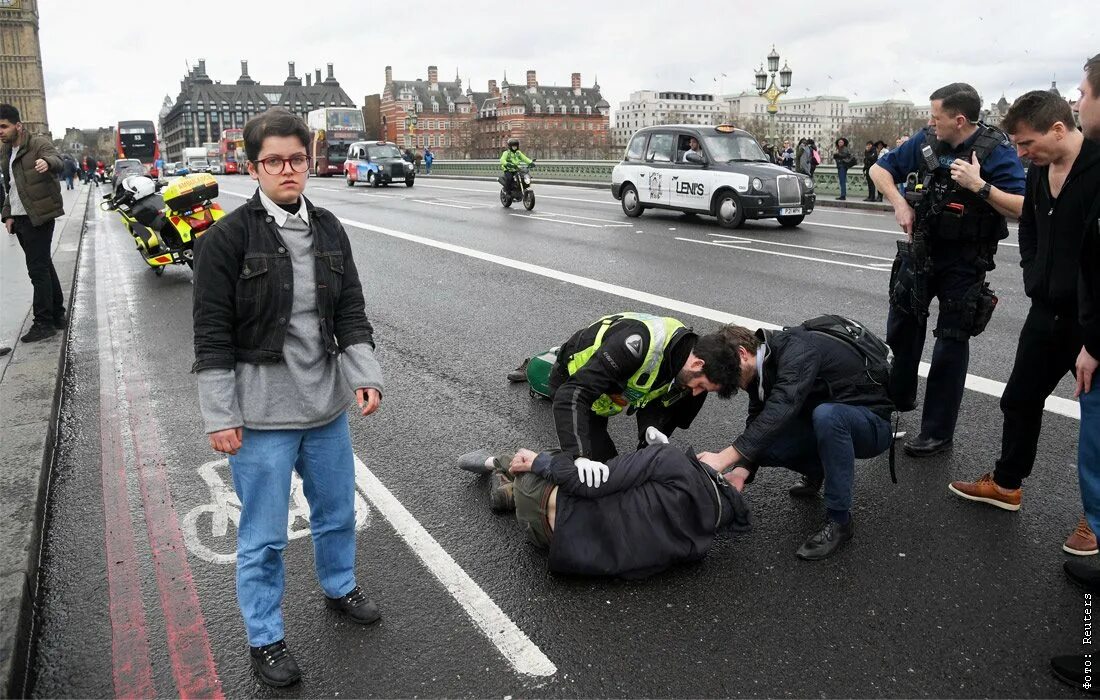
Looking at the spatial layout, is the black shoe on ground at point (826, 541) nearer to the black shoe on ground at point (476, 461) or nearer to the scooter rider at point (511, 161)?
the black shoe on ground at point (476, 461)

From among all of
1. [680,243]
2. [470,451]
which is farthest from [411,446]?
[680,243]

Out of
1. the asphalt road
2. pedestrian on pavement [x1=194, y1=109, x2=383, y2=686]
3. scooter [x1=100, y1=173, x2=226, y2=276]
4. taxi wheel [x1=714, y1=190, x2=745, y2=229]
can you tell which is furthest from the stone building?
pedestrian on pavement [x1=194, y1=109, x2=383, y2=686]

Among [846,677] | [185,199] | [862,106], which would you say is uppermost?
[862,106]

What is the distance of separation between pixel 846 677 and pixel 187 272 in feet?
37.3

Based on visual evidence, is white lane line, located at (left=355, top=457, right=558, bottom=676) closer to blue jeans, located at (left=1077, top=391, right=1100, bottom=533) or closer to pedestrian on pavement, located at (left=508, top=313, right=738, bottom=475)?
pedestrian on pavement, located at (left=508, top=313, right=738, bottom=475)

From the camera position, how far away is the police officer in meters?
4.23

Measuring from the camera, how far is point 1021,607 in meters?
3.11

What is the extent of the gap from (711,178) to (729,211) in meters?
0.80

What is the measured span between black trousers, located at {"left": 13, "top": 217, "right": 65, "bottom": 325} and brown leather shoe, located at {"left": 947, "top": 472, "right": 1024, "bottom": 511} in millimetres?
7242

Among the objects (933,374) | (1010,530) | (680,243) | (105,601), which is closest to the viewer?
(105,601)

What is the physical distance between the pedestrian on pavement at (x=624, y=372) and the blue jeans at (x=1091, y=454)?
131 cm

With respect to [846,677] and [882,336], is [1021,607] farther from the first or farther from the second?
[882,336]

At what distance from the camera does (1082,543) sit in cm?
347

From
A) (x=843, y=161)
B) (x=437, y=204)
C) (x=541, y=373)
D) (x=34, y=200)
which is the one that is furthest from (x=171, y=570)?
(x=843, y=161)
